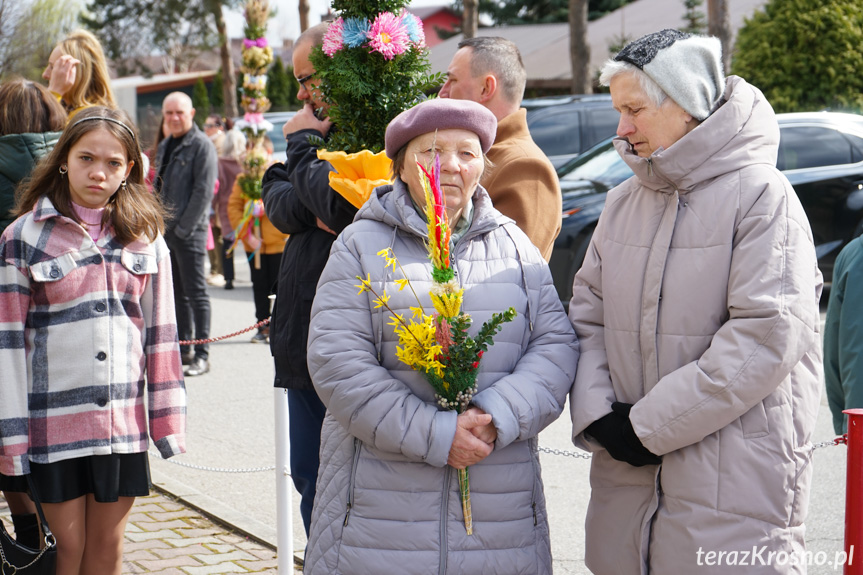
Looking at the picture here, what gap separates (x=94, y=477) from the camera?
339 cm

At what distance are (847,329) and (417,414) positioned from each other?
173 centimetres

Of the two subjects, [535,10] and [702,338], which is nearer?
[702,338]

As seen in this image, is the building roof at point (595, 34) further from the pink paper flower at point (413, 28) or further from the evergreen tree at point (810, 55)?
the pink paper flower at point (413, 28)

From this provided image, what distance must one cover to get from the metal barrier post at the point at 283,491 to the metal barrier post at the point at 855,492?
2.25 meters

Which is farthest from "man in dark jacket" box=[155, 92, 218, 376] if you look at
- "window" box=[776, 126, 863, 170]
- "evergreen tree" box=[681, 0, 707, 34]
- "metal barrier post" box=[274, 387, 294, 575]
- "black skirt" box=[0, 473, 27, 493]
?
"evergreen tree" box=[681, 0, 707, 34]

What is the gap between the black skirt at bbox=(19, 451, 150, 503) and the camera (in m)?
3.32

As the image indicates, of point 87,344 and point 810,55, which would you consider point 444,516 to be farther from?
point 810,55

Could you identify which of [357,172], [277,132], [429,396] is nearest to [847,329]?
[429,396]

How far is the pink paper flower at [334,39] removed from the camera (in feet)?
11.6

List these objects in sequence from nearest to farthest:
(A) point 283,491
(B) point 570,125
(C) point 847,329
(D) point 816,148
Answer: (C) point 847,329
(A) point 283,491
(D) point 816,148
(B) point 570,125

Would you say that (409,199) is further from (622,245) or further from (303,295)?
(303,295)

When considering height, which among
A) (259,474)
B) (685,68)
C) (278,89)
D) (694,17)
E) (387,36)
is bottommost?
(259,474)

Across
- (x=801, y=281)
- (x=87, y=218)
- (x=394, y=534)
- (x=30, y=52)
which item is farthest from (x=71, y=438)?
(x=30, y=52)

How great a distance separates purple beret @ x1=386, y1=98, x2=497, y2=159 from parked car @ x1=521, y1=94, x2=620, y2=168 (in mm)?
9115
